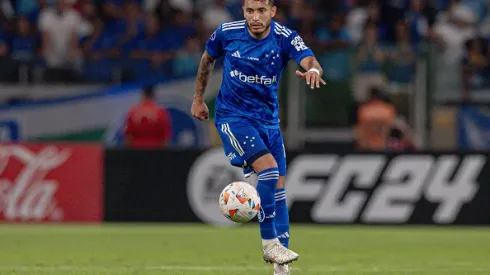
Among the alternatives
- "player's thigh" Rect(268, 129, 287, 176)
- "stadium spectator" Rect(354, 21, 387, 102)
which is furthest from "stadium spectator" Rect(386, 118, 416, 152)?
"player's thigh" Rect(268, 129, 287, 176)

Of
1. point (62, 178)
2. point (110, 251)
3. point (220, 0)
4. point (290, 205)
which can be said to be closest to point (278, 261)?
point (110, 251)

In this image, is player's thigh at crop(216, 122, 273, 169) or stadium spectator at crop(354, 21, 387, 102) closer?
player's thigh at crop(216, 122, 273, 169)

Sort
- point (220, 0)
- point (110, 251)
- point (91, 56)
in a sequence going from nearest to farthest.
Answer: point (110, 251) < point (91, 56) < point (220, 0)

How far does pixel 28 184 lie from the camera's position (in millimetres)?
15531

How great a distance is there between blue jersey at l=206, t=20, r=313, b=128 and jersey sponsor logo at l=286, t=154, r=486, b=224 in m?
6.96

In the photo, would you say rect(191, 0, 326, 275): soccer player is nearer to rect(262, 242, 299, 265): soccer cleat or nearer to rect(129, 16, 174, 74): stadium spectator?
rect(262, 242, 299, 265): soccer cleat

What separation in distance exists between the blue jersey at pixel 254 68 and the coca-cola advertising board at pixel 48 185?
776cm

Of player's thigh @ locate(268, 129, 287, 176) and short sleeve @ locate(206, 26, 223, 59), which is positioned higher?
short sleeve @ locate(206, 26, 223, 59)

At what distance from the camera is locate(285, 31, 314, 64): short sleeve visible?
803 centimetres

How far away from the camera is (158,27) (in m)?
19.0

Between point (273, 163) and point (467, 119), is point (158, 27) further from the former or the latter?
point (273, 163)

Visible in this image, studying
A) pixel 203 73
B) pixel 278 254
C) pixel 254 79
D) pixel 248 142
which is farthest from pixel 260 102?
pixel 278 254

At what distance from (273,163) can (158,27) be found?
1133cm

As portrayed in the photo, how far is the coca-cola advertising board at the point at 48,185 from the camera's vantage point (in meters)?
15.5
